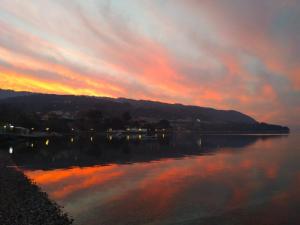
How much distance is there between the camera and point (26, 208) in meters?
26.6

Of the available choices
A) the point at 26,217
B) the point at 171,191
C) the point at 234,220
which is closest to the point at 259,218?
the point at 234,220

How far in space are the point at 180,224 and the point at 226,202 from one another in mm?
9689

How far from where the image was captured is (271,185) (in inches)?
1823

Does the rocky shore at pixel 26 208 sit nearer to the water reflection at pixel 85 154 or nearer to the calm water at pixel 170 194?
the calm water at pixel 170 194

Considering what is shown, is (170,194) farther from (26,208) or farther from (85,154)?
(85,154)

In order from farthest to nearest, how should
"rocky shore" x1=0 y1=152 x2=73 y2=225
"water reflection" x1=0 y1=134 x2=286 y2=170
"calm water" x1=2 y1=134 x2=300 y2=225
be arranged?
"water reflection" x1=0 y1=134 x2=286 y2=170 → "calm water" x1=2 y1=134 x2=300 y2=225 → "rocky shore" x1=0 y1=152 x2=73 y2=225

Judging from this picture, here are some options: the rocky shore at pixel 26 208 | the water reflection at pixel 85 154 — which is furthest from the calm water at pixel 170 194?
the water reflection at pixel 85 154

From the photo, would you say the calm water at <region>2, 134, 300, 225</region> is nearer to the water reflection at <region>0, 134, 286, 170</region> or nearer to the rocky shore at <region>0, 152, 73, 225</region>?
the rocky shore at <region>0, 152, 73, 225</region>

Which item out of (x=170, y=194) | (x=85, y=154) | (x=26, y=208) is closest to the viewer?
(x=26, y=208)

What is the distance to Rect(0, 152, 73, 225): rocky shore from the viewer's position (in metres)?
23.4

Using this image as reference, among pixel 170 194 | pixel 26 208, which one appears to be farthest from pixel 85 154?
pixel 26 208

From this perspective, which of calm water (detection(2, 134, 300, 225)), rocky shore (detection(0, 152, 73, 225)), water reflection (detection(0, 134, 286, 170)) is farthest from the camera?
water reflection (detection(0, 134, 286, 170))

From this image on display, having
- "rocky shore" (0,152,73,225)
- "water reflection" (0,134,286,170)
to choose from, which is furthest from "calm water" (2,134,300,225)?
"water reflection" (0,134,286,170)

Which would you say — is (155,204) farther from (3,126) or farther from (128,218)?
(3,126)
